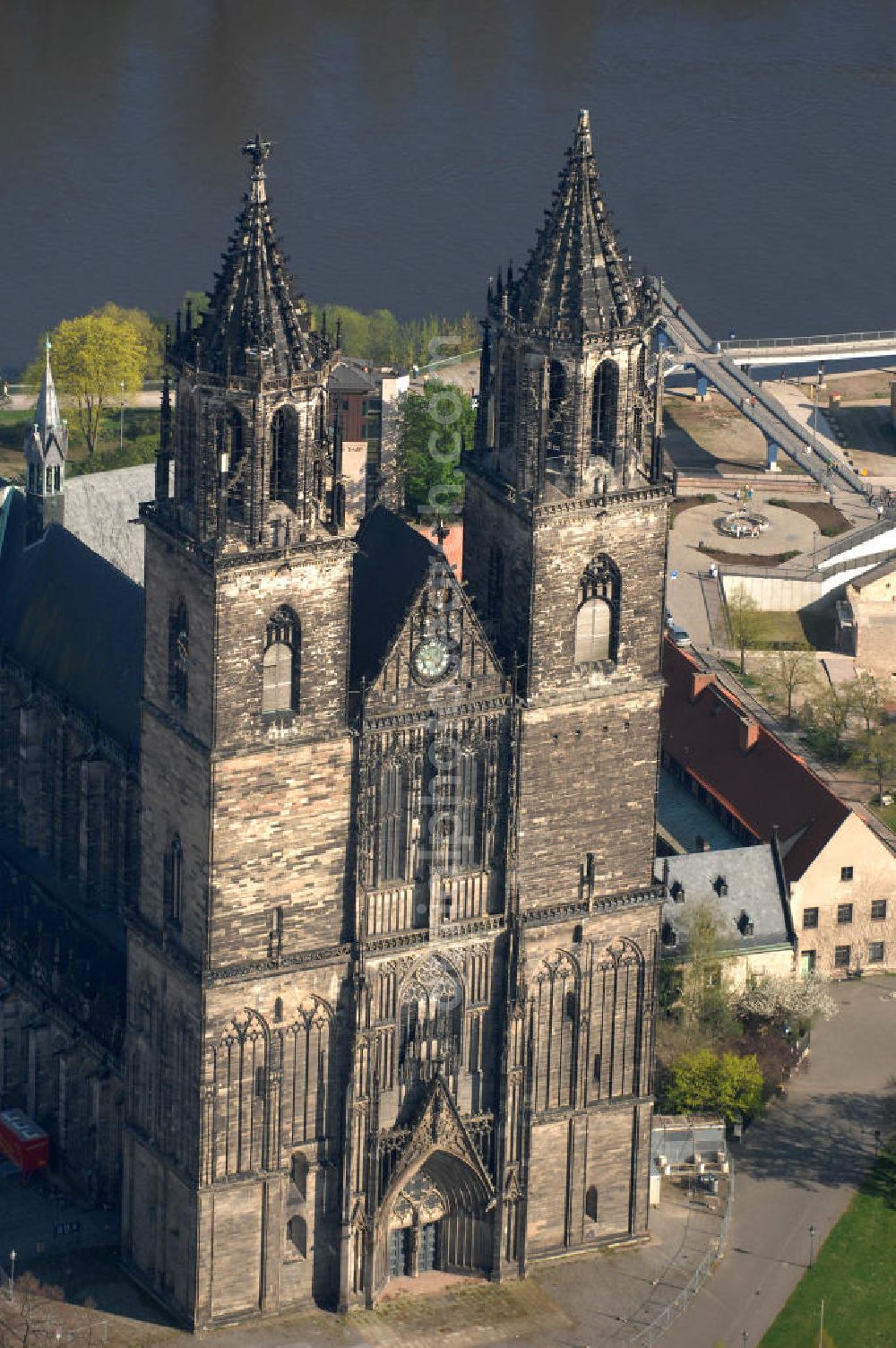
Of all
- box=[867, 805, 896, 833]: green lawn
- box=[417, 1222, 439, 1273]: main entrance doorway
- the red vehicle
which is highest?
box=[867, 805, 896, 833]: green lawn

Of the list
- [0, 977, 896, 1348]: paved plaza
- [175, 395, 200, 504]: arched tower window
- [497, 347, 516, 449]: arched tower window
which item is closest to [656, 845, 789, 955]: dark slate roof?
[0, 977, 896, 1348]: paved plaza

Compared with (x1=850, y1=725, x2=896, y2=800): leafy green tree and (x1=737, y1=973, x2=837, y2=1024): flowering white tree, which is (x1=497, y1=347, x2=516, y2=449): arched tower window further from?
(x1=850, y1=725, x2=896, y2=800): leafy green tree

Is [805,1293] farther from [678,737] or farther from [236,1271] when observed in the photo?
[678,737]

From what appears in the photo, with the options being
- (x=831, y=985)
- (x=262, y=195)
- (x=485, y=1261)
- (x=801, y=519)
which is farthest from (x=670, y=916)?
(x=801, y=519)

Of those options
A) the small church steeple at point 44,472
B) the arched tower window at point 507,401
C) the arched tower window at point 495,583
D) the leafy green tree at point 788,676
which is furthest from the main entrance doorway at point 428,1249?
the leafy green tree at point 788,676

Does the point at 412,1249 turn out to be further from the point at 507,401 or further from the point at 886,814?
the point at 886,814
